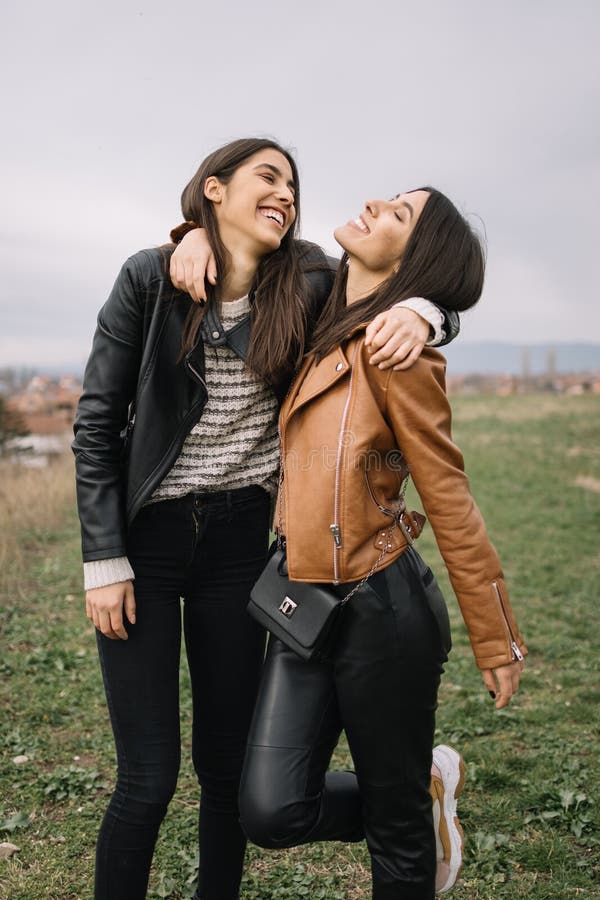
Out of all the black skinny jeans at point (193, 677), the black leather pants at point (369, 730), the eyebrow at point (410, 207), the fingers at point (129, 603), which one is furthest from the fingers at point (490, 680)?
the eyebrow at point (410, 207)

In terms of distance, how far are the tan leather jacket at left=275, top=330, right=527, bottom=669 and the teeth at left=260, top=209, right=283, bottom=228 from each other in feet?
1.67

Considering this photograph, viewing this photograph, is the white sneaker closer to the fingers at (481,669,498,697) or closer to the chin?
the fingers at (481,669,498,697)

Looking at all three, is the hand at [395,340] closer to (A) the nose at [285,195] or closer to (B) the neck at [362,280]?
(B) the neck at [362,280]

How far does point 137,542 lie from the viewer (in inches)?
97.7

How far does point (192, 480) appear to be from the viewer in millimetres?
2490

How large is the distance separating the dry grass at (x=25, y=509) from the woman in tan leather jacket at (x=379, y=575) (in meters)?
5.21

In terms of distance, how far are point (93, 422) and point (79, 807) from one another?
216 cm

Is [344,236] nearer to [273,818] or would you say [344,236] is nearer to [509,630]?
[509,630]

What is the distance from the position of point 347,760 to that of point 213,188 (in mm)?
3012

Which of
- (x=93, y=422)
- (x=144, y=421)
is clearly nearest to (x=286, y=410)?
(x=144, y=421)

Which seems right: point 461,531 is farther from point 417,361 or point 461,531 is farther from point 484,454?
point 484,454

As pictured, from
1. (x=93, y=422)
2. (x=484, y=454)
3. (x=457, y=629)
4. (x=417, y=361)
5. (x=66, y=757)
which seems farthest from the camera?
(x=484, y=454)

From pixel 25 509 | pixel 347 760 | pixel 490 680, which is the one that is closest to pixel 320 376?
pixel 490 680

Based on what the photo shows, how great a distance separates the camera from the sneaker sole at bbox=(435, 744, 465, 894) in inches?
103
